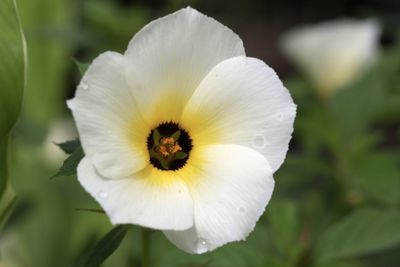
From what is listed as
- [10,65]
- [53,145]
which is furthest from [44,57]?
[10,65]

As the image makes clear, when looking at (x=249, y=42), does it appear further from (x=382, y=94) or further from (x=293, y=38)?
(x=382, y=94)

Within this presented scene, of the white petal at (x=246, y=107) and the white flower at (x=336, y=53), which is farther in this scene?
the white flower at (x=336, y=53)

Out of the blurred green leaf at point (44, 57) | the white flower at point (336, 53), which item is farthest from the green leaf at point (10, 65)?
the blurred green leaf at point (44, 57)

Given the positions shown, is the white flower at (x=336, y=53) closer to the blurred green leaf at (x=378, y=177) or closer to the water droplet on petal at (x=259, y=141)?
the blurred green leaf at (x=378, y=177)

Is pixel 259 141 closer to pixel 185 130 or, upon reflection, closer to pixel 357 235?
pixel 185 130

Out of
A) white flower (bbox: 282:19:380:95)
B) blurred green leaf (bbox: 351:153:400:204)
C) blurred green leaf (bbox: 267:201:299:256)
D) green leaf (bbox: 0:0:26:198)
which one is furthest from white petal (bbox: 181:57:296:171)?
white flower (bbox: 282:19:380:95)
